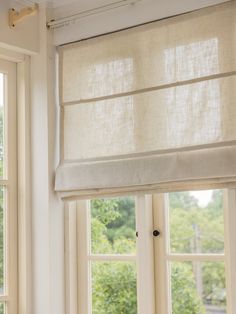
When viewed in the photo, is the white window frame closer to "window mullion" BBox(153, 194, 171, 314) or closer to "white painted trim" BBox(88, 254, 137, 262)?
"white painted trim" BBox(88, 254, 137, 262)

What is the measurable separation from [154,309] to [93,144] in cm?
88

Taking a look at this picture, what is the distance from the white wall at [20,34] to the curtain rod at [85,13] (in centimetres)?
10

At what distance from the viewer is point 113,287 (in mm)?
3137

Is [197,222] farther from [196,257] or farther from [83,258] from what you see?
[196,257]

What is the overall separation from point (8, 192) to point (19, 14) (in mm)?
928

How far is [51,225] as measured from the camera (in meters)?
3.05

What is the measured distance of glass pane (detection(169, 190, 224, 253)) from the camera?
6.42 meters

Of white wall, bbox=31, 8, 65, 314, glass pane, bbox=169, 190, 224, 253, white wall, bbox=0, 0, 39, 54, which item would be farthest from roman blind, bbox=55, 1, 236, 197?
glass pane, bbox=169, 190, 224, 253

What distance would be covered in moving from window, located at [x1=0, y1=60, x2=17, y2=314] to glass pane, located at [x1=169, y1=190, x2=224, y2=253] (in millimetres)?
3341

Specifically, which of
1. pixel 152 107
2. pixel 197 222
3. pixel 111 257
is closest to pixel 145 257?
pixel 111 257

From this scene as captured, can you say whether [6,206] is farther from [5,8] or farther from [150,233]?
[5,8]

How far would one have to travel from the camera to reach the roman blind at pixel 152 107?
102 inches

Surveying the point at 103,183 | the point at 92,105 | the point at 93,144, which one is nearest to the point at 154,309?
the point at 103,183

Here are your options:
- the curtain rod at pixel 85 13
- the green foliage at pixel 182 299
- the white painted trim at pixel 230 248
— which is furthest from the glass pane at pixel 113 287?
the curtain rod at pixel 85 13
